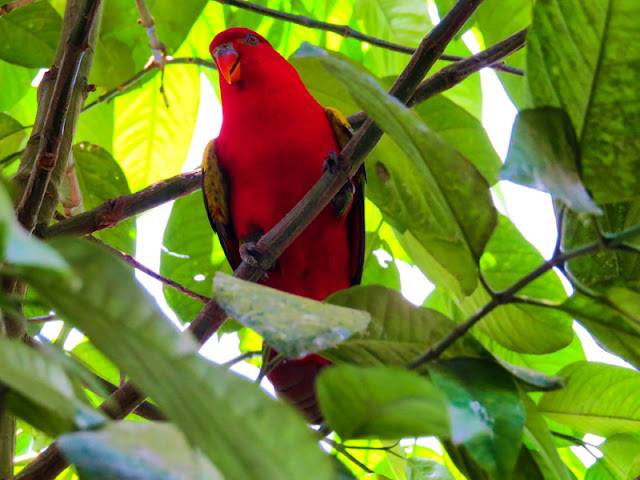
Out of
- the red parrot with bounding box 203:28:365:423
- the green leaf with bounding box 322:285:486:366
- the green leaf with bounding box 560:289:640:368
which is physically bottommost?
the green leaf with bounding box 560:289:640:368

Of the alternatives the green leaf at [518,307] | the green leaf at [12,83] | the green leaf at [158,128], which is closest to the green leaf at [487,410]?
the green leaf at [518,307]

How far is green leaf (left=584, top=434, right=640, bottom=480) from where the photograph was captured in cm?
86

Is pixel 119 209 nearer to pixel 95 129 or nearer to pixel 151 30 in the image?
pixel 151 30

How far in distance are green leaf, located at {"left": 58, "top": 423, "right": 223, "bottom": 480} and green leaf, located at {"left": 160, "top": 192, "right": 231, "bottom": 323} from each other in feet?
3.46

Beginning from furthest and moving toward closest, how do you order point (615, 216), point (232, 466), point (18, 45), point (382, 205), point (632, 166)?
point (18, 45), point (382, 205), point (615, 216), point (632, 166), point (232, 466)

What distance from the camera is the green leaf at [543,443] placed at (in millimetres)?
565

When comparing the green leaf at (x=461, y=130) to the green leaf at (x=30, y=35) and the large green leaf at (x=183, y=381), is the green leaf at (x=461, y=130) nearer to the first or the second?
the green leaf at (x=30, y=35)

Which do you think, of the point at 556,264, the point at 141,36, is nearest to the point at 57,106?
the point at 141,36

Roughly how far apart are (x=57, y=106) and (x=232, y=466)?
0.76 metres

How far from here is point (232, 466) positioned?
313 mm

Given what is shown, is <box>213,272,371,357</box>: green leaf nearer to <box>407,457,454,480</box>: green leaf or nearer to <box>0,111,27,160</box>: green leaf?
<box>407,457,454,480</box>: green leaf

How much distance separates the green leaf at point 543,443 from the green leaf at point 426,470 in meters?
0.26

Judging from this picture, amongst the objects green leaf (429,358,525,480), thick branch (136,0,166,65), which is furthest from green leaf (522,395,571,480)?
thick branch (136,0,166,65)

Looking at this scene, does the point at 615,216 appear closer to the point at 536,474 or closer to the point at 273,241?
the point at 536,474
